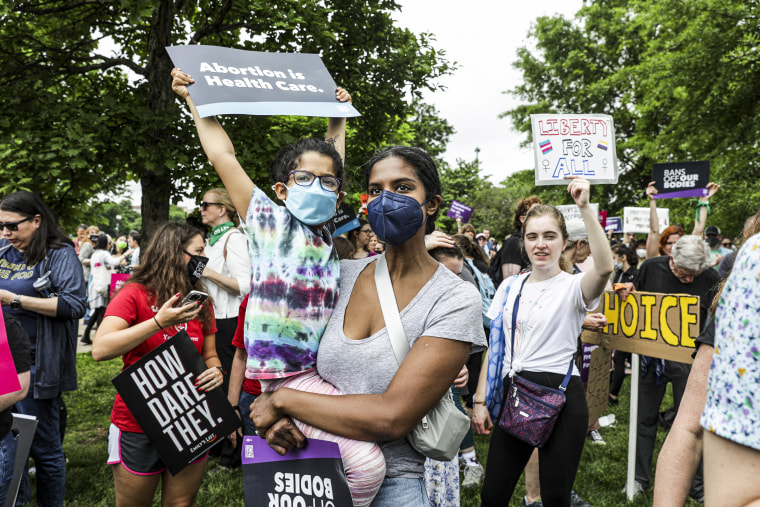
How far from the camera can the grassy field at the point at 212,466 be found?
4.38 metres

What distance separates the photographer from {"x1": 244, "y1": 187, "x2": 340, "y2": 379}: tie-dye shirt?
4.95 ft

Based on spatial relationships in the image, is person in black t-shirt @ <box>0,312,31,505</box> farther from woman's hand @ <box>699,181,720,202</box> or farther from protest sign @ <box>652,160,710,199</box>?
woman's hand @ <box>699,181,720,202</box>

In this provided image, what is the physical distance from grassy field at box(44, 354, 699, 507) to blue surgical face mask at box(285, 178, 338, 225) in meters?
2.41

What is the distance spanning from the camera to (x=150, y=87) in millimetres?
6250

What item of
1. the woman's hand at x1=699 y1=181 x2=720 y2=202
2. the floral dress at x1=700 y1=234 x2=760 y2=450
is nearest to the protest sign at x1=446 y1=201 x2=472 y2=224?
the woman's hand at x1=699 y1=181 x2=720 y2=202

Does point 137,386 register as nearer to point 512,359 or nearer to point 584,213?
point 512,359

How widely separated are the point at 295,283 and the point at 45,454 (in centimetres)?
318

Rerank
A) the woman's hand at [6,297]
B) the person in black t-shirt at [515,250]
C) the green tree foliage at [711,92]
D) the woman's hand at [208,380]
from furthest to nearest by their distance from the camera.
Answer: the green tree foliage at [711,92]
the person in black t-shirt at [515,250]
the woman's hand at [6,297]
the woman's hand at [208,380]

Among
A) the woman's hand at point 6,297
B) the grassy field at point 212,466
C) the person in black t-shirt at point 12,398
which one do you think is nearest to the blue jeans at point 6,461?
the person in black t-shirt at point 12,398

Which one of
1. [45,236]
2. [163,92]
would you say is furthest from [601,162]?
[163,92]

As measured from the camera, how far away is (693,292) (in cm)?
482

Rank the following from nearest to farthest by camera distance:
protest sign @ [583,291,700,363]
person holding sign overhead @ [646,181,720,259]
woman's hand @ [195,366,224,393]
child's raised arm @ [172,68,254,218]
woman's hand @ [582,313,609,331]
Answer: child's raised arm @ [172,68,254,218] → woman's hand @ [195,366,224,393] → protest sign @ [583,291,700,363] → woman's hand @ [582,313,609,331] → person holding sign overhead @ [646,181,720,259]

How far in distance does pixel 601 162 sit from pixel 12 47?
6907mm

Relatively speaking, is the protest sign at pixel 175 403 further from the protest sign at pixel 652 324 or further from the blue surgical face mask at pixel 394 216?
the protest sign at pixel 652 324
